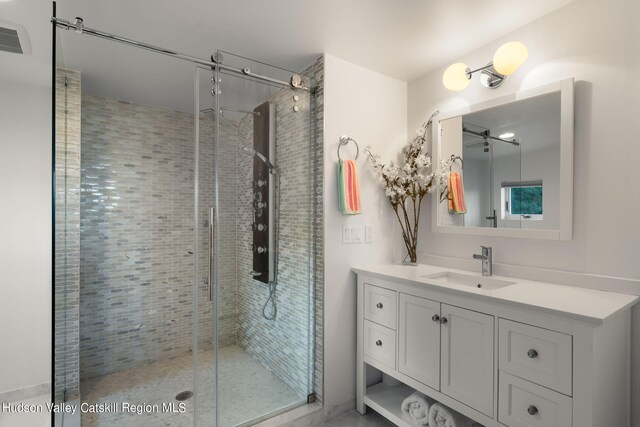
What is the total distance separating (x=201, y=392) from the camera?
1.86m

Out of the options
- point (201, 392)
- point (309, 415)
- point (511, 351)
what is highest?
point (511, 351)

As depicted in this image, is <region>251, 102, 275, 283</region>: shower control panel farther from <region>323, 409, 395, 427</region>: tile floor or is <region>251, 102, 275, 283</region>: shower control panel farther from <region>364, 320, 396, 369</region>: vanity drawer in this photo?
<region>323, 409, 395, 427</region>: tile floor

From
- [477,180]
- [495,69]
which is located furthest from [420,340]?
[495,69]

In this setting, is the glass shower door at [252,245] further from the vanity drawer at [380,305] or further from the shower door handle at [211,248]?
the vanity drawer at [380,305]

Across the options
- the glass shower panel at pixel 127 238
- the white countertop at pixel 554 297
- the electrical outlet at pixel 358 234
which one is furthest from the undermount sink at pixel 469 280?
the glass shower panel at pixel 127 238

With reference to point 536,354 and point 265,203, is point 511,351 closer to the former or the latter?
point 536,354

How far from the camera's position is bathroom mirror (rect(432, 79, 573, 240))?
5.50 feet

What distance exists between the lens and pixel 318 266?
218 centimetres

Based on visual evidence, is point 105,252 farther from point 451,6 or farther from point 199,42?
point 451,6

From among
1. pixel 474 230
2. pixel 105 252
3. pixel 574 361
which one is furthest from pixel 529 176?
pixel 105 252

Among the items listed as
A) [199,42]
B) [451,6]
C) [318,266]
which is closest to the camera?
[451,6]

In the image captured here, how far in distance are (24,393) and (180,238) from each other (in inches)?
62.9

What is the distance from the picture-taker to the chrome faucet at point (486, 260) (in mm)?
1927

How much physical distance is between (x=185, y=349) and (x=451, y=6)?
3.35 metres
